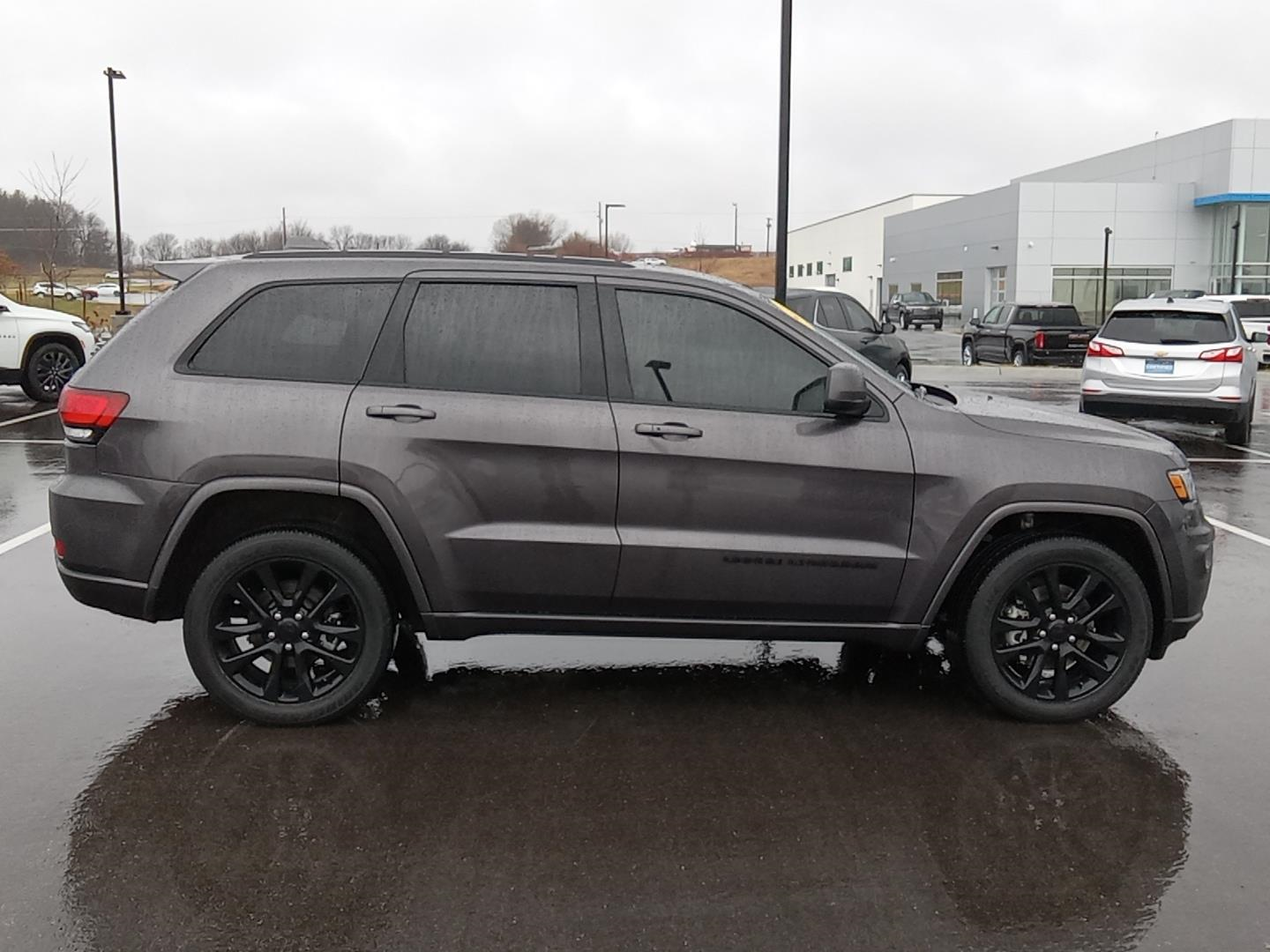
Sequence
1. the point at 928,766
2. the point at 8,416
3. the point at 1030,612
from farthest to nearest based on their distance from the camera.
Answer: the point at 8,416 < the point at 1030,612 < the point at 928,766

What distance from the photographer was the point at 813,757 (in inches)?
175

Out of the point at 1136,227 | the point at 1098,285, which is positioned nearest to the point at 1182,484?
the point at 1098,285

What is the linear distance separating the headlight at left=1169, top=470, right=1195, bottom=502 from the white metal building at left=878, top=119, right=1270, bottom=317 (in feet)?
165

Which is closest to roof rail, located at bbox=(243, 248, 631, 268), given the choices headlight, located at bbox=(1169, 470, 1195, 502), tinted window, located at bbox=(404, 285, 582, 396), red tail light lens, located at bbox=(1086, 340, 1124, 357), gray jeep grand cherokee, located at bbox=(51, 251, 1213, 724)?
gray jeep grand cherokee, located at bbox=(51, 251, 1213, 724)

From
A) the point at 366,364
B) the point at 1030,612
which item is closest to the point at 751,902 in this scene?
the point at 1030,612

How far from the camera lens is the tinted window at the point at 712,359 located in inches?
183

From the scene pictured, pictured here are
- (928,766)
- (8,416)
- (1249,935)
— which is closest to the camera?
(1249,935)

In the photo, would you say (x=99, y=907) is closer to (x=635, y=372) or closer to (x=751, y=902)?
(x=751, y=902)

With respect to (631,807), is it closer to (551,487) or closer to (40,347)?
(551,487)

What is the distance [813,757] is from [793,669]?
3.48ft

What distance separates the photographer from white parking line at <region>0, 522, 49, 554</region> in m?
7.75

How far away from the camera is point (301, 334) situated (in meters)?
4.68

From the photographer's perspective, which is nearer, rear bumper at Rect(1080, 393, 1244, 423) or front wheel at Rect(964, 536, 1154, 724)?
front wheel at Rect(964, 536, 1154, 724)

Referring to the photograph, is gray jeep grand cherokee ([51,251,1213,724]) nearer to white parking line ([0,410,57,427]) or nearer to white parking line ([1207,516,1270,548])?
white parking line ([1207,516,1270,548])
